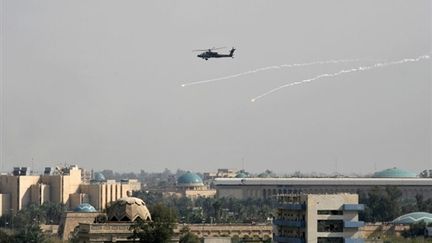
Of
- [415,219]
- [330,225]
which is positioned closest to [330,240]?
[330,225]

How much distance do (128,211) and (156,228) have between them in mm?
2287

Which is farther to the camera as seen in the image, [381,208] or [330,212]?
[381,208]

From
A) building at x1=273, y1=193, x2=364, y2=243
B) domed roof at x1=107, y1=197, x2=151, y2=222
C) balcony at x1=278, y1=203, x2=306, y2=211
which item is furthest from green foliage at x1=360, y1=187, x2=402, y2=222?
domed roof at x1=107, y1=197, x2=151, y2=222

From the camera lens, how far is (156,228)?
87.9m

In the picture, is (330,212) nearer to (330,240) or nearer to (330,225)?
(330,225)

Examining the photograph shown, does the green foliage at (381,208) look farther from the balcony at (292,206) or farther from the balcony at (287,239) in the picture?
the balcony at (287,239)

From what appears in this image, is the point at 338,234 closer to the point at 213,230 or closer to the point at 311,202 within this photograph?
the point at 311,202

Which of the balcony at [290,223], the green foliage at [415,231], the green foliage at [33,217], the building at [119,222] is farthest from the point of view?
the green foliage at [33,217]

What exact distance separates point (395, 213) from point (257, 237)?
4113 centimetres

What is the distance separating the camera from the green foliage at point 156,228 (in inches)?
3403

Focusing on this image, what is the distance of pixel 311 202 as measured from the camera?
91312 millimetres

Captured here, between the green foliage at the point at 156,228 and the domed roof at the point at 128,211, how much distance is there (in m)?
0.60

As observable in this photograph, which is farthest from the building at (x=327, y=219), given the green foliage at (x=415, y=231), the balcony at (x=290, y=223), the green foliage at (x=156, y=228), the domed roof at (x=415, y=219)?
the domed roof at (x=415, y=219)

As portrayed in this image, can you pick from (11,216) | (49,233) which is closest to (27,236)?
(49,233)
